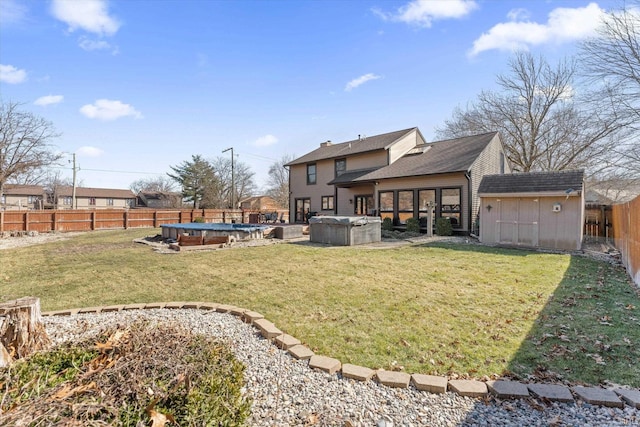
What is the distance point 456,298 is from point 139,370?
467 centimetres

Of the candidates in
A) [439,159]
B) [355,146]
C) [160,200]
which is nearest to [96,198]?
[160,200]

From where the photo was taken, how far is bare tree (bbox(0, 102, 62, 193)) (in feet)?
75.2

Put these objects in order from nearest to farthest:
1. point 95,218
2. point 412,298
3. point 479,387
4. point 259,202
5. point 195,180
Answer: point 479,387, point 412,298, point 95,218, point 195,180, point 259,202

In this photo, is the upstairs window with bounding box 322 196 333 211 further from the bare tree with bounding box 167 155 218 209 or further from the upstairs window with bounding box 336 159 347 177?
the bare tree with bounding box 167 155 218 209

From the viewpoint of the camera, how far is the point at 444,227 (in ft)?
48.2

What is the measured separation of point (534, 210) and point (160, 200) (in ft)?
169

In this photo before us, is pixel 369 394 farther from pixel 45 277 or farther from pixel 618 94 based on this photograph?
pixel 618 94

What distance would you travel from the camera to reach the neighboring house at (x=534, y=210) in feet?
34.2

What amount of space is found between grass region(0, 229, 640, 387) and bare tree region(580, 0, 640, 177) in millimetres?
12169

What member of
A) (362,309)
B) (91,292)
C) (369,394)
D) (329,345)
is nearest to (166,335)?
(329,345)

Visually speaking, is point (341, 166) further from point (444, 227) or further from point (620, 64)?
point (620, 64)

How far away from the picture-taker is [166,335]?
2.82 m

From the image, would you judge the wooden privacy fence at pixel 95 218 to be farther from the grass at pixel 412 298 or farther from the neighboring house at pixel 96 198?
the neighboring house at pixel 96 198

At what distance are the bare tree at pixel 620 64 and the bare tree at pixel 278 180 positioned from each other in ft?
127
